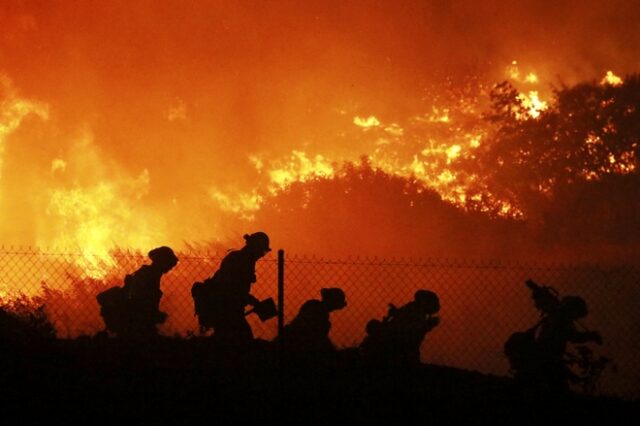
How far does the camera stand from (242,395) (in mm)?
10039

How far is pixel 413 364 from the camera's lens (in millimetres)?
13461

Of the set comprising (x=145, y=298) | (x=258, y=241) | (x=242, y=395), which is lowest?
(x=242, y=395)

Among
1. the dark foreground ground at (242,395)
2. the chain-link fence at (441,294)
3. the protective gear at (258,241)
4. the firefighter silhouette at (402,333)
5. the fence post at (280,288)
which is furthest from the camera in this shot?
the chain-link fence at (441,294)

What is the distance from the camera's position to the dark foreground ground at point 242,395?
367 inches

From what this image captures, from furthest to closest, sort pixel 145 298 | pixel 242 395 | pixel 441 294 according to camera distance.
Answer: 1. pixel 441 294
2. pixel 145 298
3. pixel 242 395

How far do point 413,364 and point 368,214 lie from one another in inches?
1181

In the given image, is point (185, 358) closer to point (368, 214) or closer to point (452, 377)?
point (452, 377)

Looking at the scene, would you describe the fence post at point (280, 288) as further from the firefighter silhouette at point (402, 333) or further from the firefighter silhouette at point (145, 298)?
the firefighter silhouette at point (145, 298)

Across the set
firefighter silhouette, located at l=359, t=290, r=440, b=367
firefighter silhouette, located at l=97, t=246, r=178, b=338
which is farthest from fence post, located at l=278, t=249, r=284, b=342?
firefighter silhouette, located at l=97, t=246, r=178, b=338

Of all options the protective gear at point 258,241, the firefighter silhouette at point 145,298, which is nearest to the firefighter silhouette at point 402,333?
the protective gear at point 258,241

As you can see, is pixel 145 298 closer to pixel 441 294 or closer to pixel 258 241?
pixel 258 241

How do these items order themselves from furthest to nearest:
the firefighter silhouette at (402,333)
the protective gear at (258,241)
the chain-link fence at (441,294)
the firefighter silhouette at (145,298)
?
1. the chain-link fence at (441,294)
2. the firefighter silhouette at (145,298)
3. the protective gear at (258,241)
4. the firefighter silhouette at (402,333)

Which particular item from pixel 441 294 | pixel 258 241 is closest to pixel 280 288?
pixel 258 241

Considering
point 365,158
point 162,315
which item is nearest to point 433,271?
point 365,158
